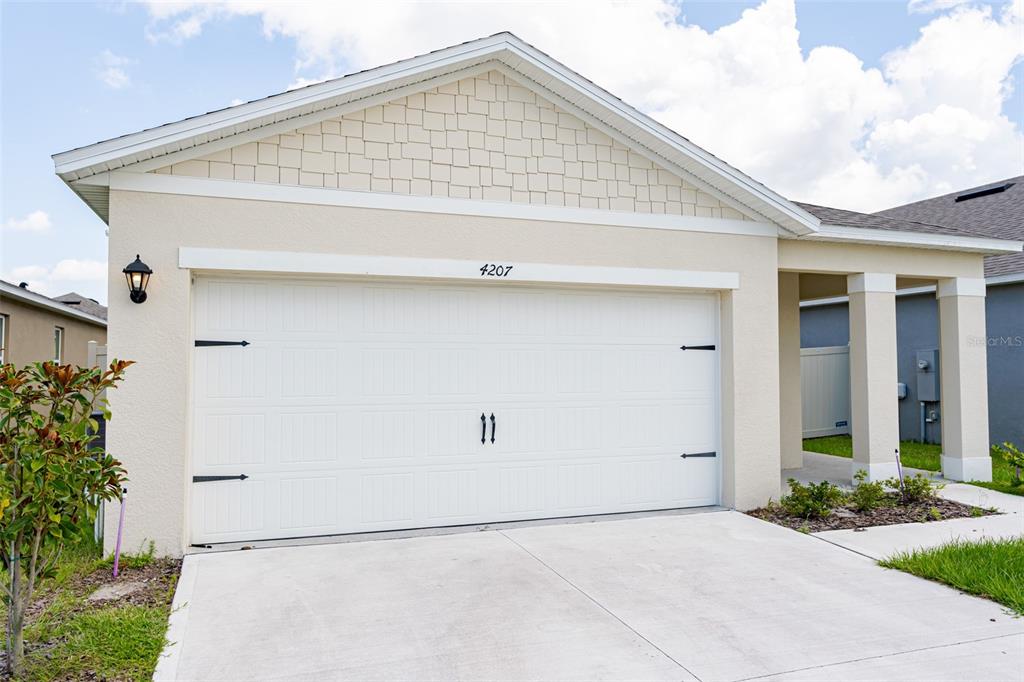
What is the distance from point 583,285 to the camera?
7.16m

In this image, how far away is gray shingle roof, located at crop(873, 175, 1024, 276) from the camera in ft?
41.3

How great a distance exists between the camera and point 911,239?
8641 millimetres

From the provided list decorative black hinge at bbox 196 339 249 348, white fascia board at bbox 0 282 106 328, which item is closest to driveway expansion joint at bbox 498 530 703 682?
decorative black hinge at bbox 196 339 249 348

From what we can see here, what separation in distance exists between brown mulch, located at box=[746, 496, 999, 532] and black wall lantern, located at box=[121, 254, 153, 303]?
631 cm

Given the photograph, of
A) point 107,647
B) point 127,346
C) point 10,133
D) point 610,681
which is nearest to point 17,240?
point 10,133

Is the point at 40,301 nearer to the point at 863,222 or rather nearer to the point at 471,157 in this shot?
the point at 471,157

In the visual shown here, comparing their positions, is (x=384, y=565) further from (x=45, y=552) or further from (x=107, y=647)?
(x=45, y=552)

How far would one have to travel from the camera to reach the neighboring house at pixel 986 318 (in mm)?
12219

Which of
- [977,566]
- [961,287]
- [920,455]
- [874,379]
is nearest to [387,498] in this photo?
[977,566]

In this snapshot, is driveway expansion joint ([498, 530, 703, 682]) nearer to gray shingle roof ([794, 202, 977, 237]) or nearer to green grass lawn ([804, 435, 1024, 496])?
gray shingle roof ([794, 202, 977, 237])

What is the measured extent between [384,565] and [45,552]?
280 cm

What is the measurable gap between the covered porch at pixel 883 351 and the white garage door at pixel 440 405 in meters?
2.20

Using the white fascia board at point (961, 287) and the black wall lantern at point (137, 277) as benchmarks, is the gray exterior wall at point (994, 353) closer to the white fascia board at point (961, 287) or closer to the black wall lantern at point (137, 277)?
the white fascia board at point (961, 287)

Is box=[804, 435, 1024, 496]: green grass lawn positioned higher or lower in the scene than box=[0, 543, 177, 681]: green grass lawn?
higher
